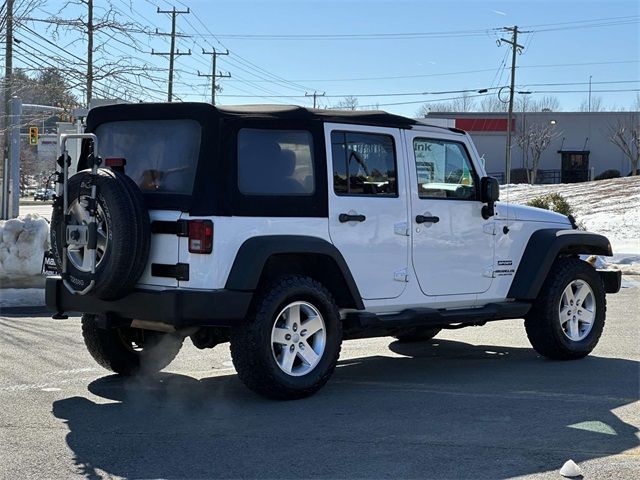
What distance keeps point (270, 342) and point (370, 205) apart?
56.3 inches

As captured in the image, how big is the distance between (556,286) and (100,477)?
490 centimetres

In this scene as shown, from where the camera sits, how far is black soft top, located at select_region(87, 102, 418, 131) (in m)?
6.36

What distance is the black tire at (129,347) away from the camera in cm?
733

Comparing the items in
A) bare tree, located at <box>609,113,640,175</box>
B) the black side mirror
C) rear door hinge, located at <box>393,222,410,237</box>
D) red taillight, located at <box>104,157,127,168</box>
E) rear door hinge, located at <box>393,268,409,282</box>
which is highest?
bare tree, located at <box>609,113,640,175</box>

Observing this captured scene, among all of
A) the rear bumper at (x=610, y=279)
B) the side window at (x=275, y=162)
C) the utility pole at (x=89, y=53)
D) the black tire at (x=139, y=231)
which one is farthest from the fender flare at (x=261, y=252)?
the utility pole at (x=89, y=53)

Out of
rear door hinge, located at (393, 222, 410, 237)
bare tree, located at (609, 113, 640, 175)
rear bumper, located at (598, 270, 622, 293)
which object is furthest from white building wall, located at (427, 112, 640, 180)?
rear door hinge, located at (393, 222, 410, 237)

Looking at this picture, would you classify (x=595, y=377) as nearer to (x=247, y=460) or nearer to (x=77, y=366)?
(x=247, y=460)

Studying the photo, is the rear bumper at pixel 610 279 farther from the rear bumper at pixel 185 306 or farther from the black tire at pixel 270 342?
the rear bumper at pixel 185 306

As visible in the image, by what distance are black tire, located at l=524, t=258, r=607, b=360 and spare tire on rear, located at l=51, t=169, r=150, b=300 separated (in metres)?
3.79

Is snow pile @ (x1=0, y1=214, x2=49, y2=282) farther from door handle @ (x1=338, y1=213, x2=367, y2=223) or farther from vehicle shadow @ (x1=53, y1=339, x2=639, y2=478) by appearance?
door handle @ (x1=338, y1=213, x2=367, y2=223)

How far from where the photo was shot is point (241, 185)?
634cm

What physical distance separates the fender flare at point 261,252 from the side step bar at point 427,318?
1.99ft

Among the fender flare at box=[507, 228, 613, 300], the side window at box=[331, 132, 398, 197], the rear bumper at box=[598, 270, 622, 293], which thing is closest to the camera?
the side window at box=[331, 132, 398, 197]

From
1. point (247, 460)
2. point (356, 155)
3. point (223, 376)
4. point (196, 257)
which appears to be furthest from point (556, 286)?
point (247, 460)
